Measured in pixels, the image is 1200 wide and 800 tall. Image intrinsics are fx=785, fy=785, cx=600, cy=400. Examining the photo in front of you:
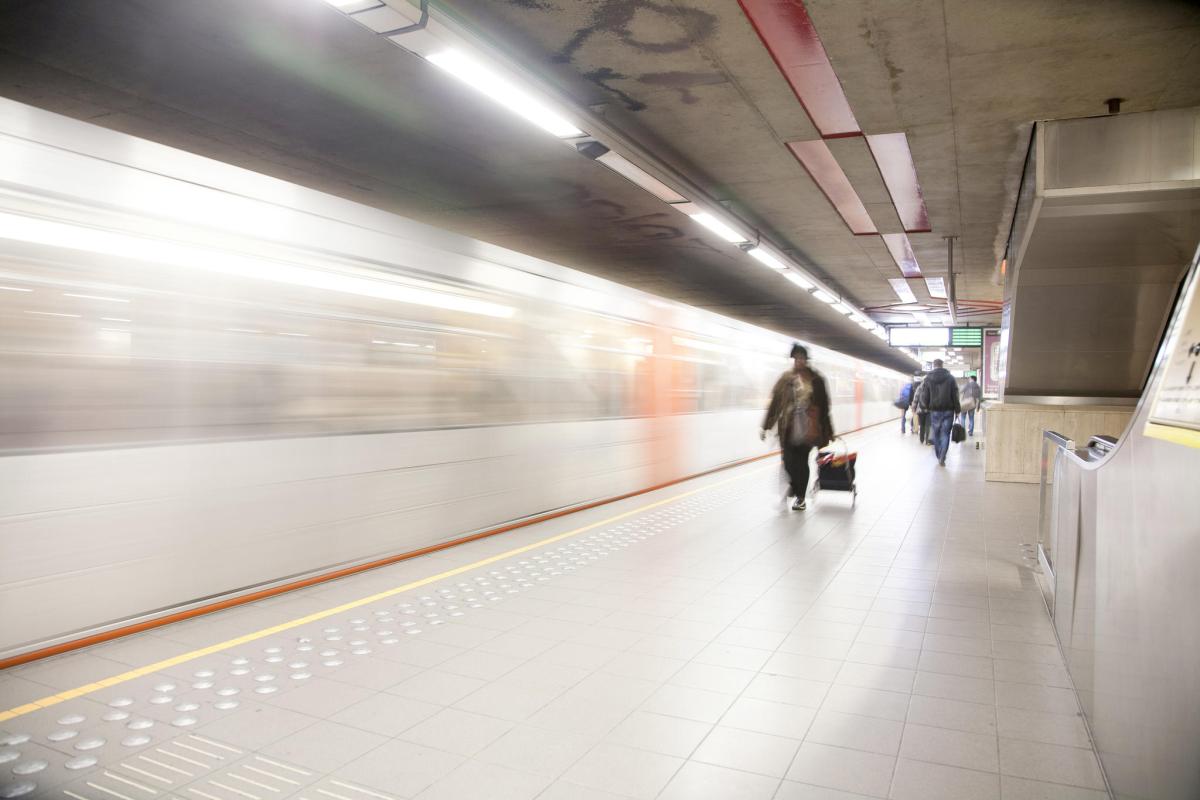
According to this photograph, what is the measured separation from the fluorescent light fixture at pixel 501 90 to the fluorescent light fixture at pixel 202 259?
1.38m

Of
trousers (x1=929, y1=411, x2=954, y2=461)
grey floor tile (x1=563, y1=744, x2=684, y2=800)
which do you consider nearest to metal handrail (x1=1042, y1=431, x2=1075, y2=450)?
grey floor tile (x1=563, y1=744, x2=684, y2=800)

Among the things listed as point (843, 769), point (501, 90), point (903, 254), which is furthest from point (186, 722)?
point (903, 254)

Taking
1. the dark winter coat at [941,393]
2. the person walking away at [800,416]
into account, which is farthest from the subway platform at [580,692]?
the dark winter coat at [941,393]

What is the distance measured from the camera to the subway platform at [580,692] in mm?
2607

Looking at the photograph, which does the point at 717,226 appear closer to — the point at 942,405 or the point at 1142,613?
the point at 942,405

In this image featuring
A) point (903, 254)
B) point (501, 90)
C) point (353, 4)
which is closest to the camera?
point (353, 4)

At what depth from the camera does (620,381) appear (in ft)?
28.3

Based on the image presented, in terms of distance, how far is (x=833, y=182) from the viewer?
27.3 feet

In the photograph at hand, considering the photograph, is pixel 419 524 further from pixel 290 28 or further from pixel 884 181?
pixel 884 181

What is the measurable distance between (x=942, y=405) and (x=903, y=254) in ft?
8.51

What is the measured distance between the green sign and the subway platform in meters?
16.5

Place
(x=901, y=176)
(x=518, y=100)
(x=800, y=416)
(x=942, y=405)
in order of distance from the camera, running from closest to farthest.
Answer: (x=518, y=100) → (x=800, y=416) → (x=901, y=176) → (x=942, y=405)

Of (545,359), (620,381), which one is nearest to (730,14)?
(545,359)

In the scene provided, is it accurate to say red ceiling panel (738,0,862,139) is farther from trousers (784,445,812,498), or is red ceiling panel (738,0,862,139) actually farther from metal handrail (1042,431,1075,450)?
trousers (784,445,812,498)
